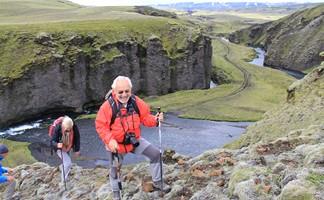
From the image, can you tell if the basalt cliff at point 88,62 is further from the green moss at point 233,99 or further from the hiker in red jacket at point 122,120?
the hiker in red jacket at point 122,120

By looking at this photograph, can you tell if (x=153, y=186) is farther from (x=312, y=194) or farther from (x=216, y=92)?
(x=216, y=92)

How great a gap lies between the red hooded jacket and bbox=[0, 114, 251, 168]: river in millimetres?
51747

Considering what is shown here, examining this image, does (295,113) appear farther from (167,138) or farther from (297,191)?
(167,138)

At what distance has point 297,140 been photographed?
76.2 ft

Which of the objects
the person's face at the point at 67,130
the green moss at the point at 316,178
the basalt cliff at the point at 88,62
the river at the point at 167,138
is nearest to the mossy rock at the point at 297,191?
the green moss at the point at 316,178

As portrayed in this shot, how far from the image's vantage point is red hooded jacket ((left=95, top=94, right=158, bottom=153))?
16398 mm

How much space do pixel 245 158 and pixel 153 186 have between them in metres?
5.01

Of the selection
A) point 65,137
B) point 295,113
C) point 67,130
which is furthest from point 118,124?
point 295,113

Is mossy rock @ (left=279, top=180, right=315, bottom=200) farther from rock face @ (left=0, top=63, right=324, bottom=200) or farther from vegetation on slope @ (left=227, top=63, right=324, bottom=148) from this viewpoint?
vegetation on slope @ (left=227, top=63, right=324, bottom=148)

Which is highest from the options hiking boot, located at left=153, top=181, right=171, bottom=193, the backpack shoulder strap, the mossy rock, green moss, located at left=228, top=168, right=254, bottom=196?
the backpack shoulder strap

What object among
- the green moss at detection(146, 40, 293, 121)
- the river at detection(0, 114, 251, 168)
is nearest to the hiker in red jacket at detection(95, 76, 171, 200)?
the river at detection(0, 114, 251, 168)

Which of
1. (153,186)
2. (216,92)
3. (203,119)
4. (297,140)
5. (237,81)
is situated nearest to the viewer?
(153,186)

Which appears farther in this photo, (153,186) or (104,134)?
(153,186)

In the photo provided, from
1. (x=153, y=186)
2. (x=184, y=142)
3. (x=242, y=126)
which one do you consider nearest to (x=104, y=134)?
(x=153, y=186)
